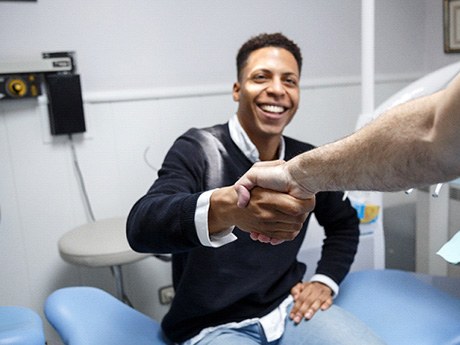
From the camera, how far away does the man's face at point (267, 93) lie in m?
1.36

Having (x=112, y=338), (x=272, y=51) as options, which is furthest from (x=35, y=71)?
(x=112, y=338)

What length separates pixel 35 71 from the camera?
184 centimetres

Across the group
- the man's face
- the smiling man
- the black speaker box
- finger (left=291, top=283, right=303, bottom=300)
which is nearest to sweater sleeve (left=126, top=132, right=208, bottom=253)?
the smiling man

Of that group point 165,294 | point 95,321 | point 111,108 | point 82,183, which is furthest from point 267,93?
point 165,294

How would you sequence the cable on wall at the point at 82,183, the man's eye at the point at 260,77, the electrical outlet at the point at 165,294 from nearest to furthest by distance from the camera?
the man's eye at the point at 260,77
the cable on wall at the point at 82,183
the electrical outlet at the point at 165,294

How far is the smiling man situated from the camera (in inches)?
38.0

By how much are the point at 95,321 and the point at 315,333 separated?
56 cm

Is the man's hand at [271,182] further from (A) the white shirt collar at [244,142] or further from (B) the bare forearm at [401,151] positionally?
(A) the white shirt collar at [244,142]

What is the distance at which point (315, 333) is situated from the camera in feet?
3.98

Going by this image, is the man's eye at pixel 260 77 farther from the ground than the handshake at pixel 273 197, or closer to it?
farther from the ground

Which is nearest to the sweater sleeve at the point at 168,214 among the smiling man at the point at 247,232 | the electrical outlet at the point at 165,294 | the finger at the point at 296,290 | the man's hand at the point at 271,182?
the smiling man at the point at 247,232

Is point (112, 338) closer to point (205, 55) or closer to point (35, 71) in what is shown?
point (35, 71)

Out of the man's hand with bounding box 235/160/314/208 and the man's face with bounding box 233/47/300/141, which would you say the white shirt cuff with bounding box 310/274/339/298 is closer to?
the man's face with bounding box 233/47/300/141

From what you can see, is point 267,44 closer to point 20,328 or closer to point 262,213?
point 262,213
